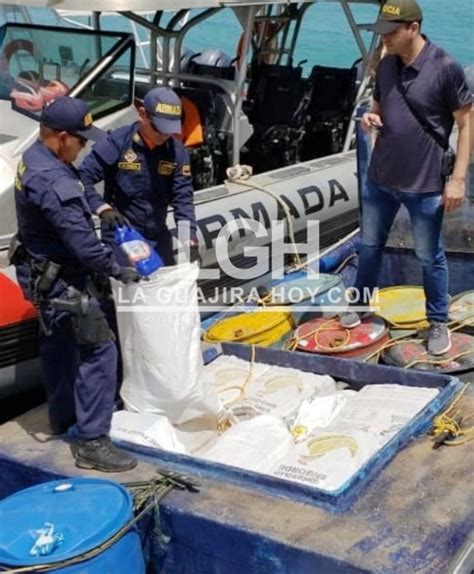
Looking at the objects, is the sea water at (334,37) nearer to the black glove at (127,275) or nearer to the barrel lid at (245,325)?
the barrel lid at (245,325)

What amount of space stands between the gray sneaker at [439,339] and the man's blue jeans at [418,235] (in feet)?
0.10

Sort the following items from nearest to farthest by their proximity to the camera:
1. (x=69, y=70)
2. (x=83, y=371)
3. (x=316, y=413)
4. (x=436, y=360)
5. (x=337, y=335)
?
(x=83, y=371), (x=316, y=413), (x=436, y=360), (x=337, y=335), (x=69, y=70)

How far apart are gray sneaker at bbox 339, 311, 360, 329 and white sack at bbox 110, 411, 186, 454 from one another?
44.3 inches

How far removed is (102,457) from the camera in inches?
124

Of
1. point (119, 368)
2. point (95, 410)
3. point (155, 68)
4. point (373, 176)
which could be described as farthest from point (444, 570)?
point (155, 68)

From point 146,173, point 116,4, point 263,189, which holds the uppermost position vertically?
point 116,4

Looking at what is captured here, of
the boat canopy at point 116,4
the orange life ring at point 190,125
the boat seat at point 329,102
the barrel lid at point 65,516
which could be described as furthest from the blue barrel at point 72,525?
the boat seat at point 329,102

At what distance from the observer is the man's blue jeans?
3.78 meters

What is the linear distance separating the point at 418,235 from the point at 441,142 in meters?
0.40

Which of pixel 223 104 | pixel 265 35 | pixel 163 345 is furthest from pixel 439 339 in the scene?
pixel 265 35

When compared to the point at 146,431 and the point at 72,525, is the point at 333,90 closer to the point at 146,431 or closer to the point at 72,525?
the point at 146,431

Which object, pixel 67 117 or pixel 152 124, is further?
pixel 152 124

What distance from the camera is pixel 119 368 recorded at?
368 cm

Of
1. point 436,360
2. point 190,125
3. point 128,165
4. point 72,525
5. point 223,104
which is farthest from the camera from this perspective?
point 223,104
